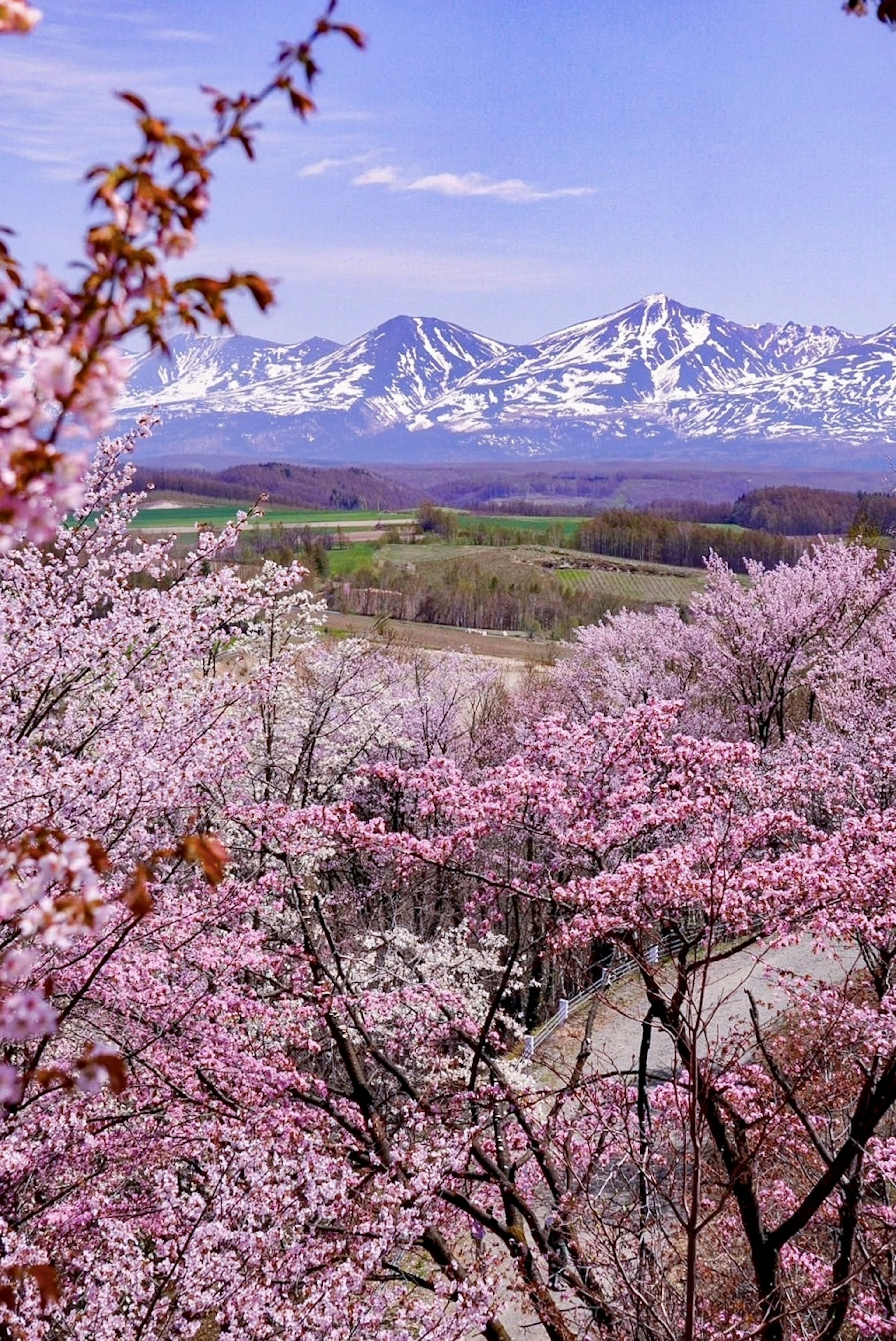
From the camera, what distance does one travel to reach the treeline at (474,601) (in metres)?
72.9

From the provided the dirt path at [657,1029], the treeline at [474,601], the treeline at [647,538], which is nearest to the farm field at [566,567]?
the treeline at [474,601]

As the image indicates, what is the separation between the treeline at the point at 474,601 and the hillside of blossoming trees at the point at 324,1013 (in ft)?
194

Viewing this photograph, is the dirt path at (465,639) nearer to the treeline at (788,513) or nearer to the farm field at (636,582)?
the farm field at (636,582)

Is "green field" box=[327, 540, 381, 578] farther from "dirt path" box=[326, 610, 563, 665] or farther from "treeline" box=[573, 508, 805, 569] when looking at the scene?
"treeline" box=[573, 508, 805, 569]

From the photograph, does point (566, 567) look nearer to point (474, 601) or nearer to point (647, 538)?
point (647, 538)

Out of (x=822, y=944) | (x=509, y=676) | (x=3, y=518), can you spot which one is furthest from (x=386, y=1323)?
(x=509, y=676)

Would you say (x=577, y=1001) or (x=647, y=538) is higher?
(x=647, y=538)

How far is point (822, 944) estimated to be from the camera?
6.84 m

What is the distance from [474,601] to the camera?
82125 mm

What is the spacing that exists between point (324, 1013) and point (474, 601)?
2956 inches

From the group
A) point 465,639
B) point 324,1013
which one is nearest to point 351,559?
point 465,639

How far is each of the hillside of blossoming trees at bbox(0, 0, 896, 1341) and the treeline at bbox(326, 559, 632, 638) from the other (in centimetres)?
5927

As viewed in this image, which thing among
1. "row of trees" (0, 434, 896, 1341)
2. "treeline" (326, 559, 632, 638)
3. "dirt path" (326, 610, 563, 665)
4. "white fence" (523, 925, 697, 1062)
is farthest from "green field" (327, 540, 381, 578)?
"row of trees" (0, 434, 896, 1341)

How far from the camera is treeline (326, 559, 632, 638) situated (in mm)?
72938
